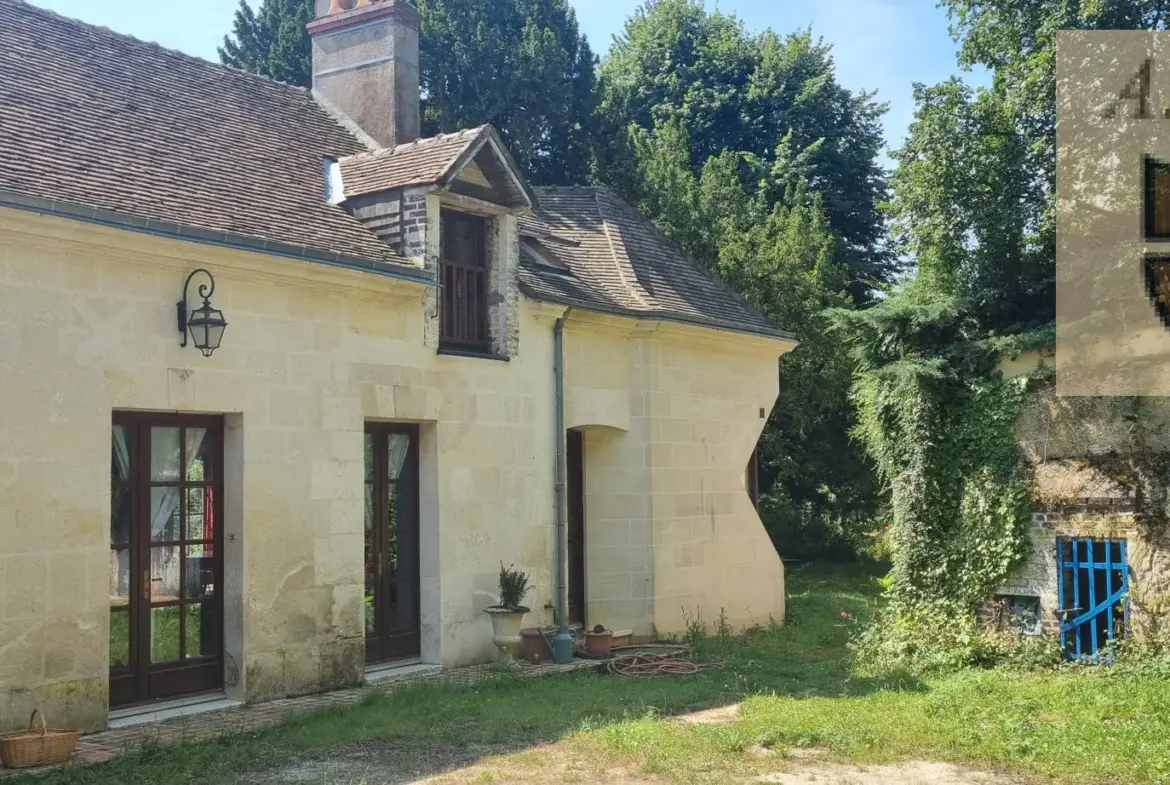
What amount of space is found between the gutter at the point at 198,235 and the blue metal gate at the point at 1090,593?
267 inches

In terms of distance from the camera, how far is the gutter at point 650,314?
1264 centimetres

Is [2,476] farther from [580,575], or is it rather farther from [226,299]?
[580,575]

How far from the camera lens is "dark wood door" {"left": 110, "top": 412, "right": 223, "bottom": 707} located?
9055 millimetres

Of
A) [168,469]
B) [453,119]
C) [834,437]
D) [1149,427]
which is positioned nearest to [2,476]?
[168,469]

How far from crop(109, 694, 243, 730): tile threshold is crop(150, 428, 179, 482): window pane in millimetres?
1795

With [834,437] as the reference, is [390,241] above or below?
above

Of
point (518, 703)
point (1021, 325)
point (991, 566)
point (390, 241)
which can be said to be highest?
→ point (390, 241)

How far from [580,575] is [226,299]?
617cm

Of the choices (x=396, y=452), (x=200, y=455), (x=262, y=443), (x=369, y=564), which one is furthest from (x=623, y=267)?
(x=200, y=455)

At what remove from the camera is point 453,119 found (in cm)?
2286

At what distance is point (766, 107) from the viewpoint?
2897 centimetres

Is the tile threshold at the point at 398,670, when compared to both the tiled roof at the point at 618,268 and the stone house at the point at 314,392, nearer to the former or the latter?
the stone house at the point at 314,392

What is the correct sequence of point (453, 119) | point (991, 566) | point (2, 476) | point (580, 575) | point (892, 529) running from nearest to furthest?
point (2, 476), point (991, 566), point (892, 529), point (580, 575), point (453, 119)

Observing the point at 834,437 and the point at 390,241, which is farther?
the point at 834,437
